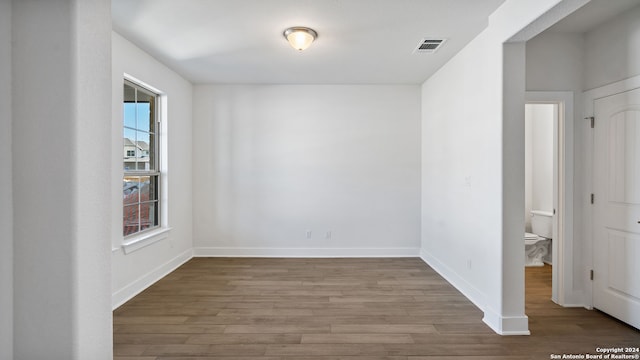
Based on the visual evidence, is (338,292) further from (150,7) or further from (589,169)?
(150,7)

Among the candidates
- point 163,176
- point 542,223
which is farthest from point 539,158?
point 163,176

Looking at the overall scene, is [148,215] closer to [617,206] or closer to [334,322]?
[334,322]

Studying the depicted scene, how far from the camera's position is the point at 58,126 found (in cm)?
107

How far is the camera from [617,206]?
275cm

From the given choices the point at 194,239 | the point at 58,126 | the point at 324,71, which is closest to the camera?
the point at 58,126

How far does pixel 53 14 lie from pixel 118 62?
233 centimetres

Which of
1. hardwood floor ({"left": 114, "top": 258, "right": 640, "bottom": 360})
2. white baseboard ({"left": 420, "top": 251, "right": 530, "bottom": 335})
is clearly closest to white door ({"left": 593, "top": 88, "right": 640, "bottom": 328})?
hardwood floor ({"left": 114, "top": 258, "right": 640, "bottom": 360})

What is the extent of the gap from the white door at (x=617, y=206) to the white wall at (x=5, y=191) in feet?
13.5

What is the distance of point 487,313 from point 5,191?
331cm

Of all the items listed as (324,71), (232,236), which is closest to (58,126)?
(324,71)

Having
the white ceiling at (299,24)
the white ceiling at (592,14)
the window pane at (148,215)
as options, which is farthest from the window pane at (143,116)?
the white ceiling at (592,14)

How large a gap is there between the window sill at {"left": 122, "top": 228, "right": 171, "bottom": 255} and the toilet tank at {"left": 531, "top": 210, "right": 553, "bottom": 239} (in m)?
5.32

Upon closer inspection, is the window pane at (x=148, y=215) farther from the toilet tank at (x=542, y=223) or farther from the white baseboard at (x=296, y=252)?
the toilet tank at (x=542, y=223)

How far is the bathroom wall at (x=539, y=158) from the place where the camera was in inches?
187
